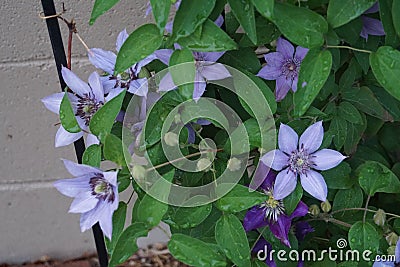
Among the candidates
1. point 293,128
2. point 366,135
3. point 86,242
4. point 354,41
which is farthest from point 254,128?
point 86,242

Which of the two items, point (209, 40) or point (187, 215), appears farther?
point (187, 215)

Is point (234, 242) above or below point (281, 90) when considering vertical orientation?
below

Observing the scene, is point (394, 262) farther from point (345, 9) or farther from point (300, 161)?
point (345, 9)

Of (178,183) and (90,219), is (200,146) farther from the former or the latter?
(90,219)

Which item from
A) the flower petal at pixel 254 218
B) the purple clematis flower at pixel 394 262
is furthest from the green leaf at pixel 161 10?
the purple clematis flower at pixel 394 262

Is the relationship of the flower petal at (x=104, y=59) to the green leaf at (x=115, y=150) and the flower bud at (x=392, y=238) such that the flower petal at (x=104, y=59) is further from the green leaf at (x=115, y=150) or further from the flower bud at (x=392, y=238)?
the flower bud at (x=392, y=238)

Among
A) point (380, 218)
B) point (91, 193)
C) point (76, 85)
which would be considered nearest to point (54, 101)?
point (76, 85)

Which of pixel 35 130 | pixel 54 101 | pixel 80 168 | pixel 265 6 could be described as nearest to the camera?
pixel 265 6
